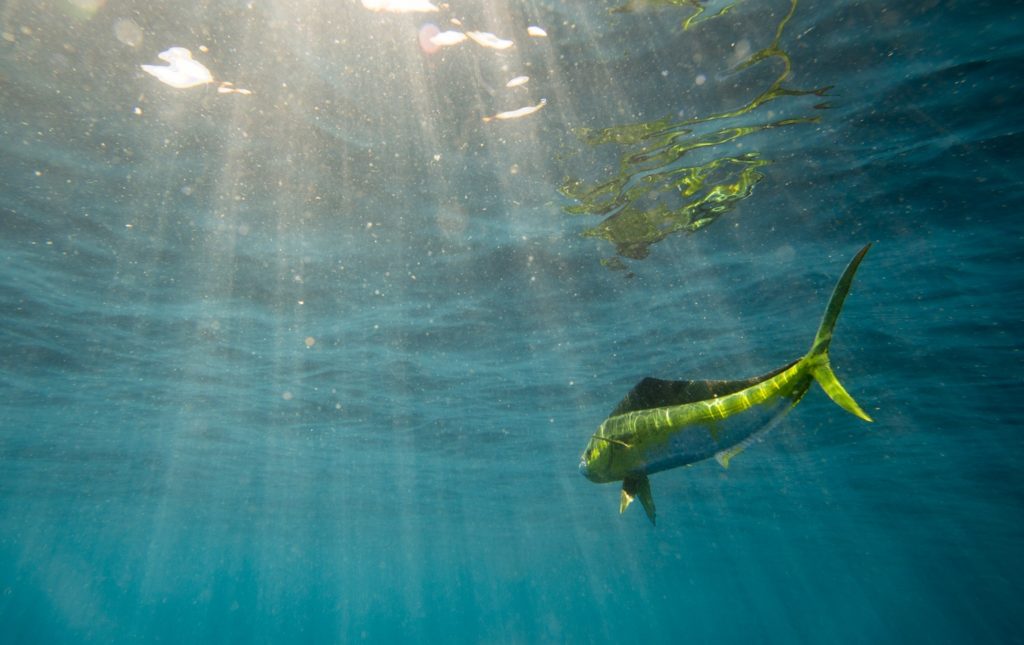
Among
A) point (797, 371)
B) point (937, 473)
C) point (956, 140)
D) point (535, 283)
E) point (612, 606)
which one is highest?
point (797, 371)

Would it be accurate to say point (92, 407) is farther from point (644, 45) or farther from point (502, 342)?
point (644, 45)

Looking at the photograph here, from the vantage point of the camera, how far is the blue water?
341 inches

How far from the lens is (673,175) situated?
11.1m

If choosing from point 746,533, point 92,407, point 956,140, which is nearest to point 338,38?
point 956,140

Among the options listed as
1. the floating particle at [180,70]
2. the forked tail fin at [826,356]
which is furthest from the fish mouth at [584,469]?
the floating particle at [180,70]

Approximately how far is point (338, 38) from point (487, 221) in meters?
5.54

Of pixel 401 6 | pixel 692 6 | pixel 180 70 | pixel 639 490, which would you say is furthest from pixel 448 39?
pixel 639 490

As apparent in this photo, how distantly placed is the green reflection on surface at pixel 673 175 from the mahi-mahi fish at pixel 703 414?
8647 mm

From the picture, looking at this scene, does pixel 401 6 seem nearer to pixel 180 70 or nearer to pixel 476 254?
pixel 180 70

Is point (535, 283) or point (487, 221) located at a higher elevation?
point (487, 221)

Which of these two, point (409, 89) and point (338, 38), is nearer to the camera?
point (338, 38)

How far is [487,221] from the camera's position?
13.1 meters

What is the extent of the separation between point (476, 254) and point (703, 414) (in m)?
12.8

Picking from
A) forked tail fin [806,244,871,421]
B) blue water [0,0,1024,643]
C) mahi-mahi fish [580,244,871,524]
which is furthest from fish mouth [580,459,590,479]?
blue water [0,0,1024,643]
